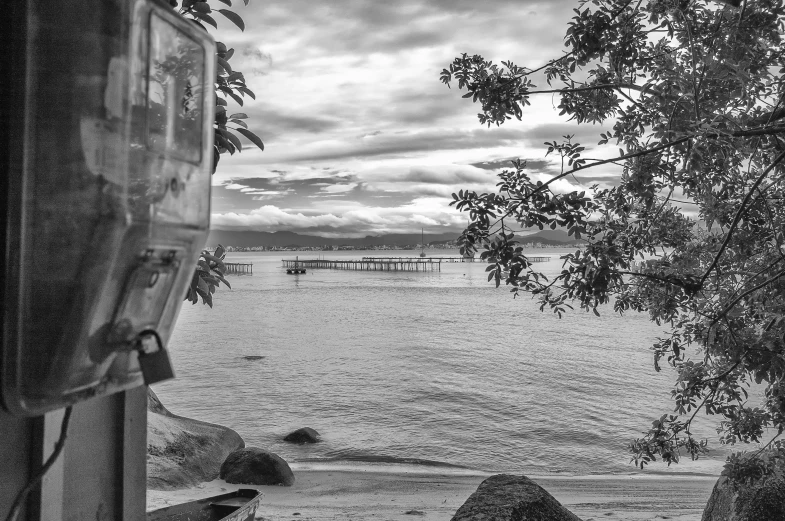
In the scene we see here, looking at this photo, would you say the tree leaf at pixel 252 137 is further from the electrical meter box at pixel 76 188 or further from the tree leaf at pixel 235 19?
the electrical meter box at pixel 76 188

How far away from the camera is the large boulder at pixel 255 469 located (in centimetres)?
995

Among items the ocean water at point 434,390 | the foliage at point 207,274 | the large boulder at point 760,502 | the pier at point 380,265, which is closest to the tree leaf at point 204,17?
the foliage at point 207,274

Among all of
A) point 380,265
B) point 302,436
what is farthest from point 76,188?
point 380,265

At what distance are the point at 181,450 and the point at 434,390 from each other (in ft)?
37.1

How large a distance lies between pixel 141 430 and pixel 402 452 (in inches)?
518

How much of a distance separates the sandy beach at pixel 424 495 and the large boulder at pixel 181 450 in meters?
0.40

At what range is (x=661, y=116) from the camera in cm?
468

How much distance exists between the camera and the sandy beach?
9102mm

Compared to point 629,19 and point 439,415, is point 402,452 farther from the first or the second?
point 629,19

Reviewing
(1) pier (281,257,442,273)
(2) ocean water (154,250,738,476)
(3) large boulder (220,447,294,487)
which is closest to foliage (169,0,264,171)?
(3) large boulder (220,447,294,487)

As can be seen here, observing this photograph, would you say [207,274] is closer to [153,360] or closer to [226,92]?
[226,92]

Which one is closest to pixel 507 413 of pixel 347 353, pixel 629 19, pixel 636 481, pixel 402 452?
pixel 402 452

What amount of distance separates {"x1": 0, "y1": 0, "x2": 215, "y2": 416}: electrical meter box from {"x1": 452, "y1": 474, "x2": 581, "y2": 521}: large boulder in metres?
4.48

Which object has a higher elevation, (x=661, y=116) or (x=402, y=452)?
(x=661, y=116)
